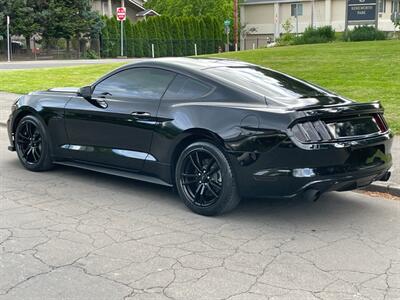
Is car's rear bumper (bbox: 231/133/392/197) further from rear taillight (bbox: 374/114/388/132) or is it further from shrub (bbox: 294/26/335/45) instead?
shrub (bbox: 294/26/335/45)

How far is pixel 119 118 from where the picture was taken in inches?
242

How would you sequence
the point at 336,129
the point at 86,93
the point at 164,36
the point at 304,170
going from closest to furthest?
the point at 304,170 < the point at 336,129 < the point at 86,93 < the point at 164,36

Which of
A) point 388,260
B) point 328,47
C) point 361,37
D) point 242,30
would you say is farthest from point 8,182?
point 242,30

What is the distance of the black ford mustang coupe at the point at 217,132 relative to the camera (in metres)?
4.98

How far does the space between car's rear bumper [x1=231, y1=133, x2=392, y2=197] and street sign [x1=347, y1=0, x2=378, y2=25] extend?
76.2ft

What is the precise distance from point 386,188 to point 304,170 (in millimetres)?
1960

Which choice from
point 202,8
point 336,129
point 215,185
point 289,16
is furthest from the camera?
point 202,8

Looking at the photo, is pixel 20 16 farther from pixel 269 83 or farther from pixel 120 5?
pixel 269 83

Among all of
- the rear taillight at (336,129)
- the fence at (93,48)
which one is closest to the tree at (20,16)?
the fence at (93,48)

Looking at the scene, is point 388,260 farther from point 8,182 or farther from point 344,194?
point 8,182

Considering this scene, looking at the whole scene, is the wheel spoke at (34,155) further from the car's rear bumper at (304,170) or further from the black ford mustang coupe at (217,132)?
the car's rear bumper at (304,170)

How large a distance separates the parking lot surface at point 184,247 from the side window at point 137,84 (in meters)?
1.14

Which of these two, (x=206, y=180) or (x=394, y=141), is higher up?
(x=206, y=180)

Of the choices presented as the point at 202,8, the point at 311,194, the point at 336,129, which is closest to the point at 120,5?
the point at 202,8
